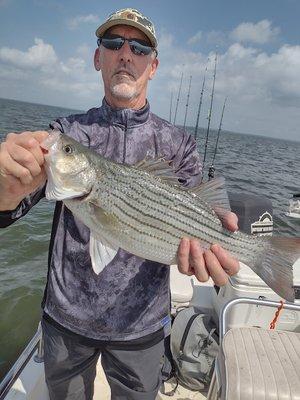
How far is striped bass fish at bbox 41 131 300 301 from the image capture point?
2.31 metres

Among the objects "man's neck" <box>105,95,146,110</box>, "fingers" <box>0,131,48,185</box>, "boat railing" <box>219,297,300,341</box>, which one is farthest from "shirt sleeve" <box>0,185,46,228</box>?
"boat railing" <box>219,297,300,341</box>

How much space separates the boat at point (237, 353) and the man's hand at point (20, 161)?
1.97 m

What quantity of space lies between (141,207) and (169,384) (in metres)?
2.80

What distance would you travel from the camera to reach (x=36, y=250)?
9633 millimetres

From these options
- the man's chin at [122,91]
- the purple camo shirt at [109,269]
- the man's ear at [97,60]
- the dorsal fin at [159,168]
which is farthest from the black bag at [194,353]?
the man's ear at [97,60]

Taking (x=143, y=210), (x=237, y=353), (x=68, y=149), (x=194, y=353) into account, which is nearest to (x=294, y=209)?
(x=194, y=353)

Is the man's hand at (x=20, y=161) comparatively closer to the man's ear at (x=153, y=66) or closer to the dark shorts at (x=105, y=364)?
the dark shorts at (x=105, y=364)


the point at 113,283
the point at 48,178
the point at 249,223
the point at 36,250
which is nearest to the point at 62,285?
the point at 113,283

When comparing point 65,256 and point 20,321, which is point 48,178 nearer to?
point 65,256

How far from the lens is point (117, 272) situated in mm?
2656

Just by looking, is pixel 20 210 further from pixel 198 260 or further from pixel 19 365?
pixel 19 365

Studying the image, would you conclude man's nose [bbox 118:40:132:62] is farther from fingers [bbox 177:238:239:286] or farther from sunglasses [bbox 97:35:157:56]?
fingers [bbox 177:238:239:286]

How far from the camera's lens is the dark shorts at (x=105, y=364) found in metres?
2.75

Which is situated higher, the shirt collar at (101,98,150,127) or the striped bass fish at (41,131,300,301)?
the shirt collar at (101,98,150,127)
